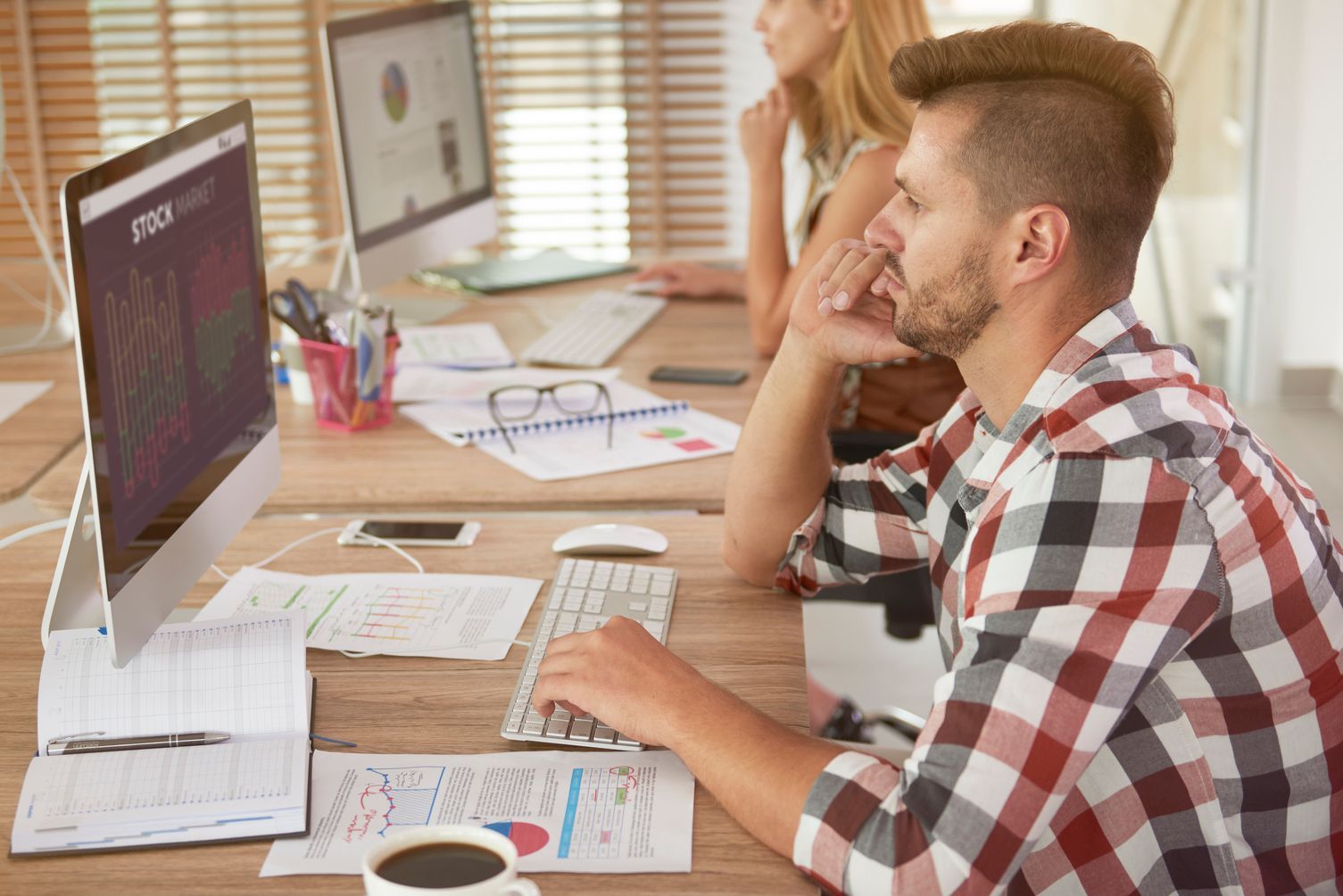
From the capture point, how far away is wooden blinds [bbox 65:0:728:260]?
434 centimetres

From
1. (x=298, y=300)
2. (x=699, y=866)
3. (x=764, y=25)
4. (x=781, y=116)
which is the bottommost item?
(x=699, y=866)

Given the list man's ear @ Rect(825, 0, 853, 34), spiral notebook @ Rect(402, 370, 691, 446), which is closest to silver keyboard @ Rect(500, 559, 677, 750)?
spiral notebook @ Rect(402, 370, 691, 446)

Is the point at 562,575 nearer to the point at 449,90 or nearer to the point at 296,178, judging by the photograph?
the point at 449,90

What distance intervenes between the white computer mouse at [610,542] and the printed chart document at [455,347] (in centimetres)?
74

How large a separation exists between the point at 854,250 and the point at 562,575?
0.47 meters

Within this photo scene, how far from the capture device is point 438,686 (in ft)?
4.13

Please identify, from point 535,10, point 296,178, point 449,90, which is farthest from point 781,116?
point 296,178

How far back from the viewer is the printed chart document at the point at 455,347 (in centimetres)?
228

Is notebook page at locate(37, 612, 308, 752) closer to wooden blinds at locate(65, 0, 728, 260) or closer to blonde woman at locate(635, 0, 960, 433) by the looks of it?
Result: blonde woman at locate(635, 0, 960, 433)

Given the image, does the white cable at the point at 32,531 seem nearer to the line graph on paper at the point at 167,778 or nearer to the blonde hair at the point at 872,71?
the line graph on paper at the point at 167,778

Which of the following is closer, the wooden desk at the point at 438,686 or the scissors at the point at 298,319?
the wooden desk at the point at 438,686

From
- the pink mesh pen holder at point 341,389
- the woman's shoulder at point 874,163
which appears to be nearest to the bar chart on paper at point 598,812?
the pink mesh pen holder at point 341,389

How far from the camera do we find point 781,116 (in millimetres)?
2480

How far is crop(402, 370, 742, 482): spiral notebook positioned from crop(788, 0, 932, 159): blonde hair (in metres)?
0.63
